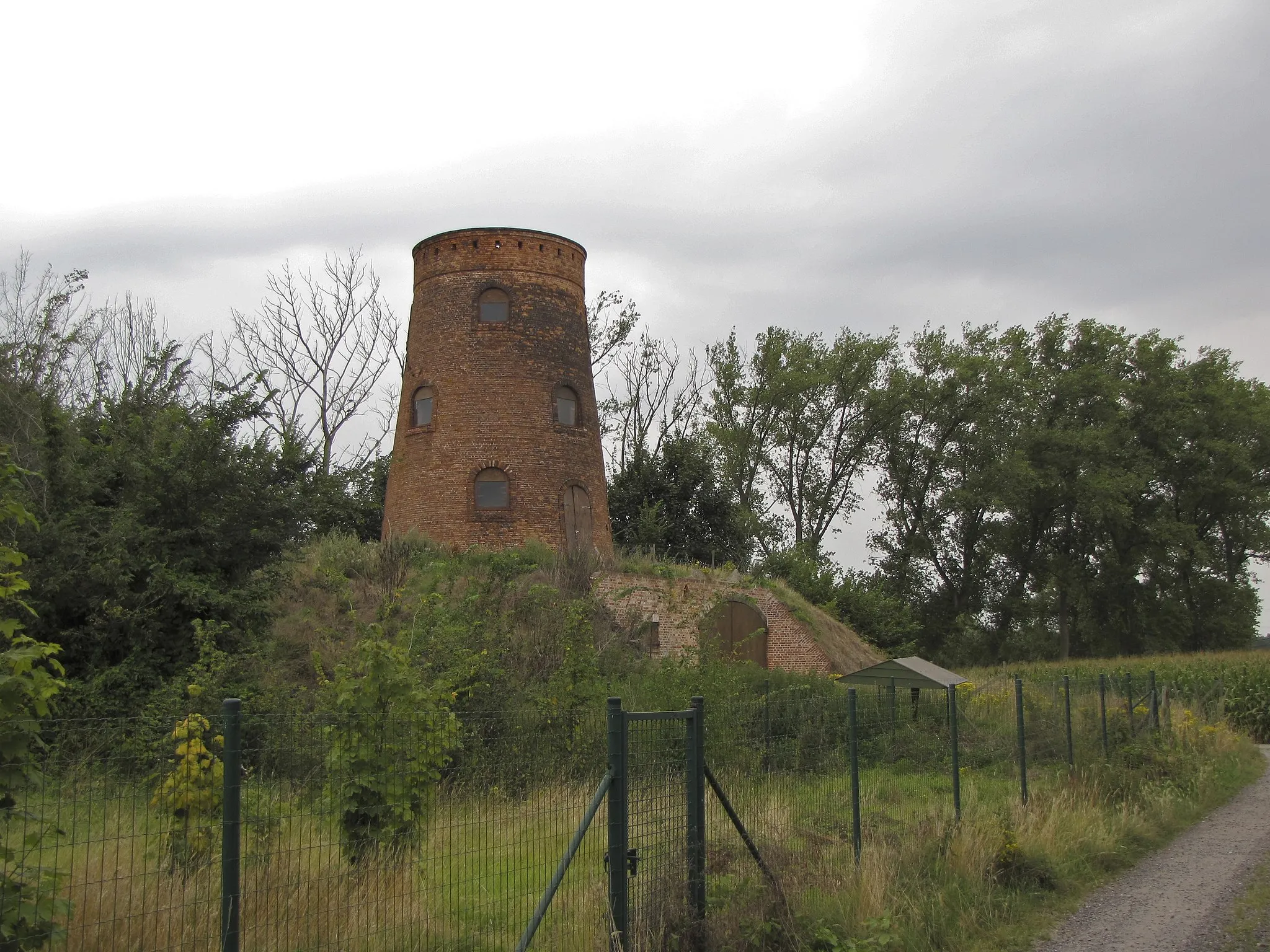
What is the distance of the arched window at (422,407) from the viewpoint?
1048 inches

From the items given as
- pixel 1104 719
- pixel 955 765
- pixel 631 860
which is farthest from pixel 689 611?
pixel 631 860

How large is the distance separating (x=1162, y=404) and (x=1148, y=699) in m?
36.4

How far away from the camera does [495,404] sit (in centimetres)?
2577

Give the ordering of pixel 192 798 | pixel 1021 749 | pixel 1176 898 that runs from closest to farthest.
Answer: pixel 192 798, pixel 1176 898, pixel 1021 749

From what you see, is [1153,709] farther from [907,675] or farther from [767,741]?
[767,741]

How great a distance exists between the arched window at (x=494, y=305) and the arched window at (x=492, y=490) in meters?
3.64

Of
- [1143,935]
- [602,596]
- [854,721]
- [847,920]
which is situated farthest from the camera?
[602,596]

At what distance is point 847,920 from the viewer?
704 centimetres

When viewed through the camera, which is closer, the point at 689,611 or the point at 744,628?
the point at 689,611

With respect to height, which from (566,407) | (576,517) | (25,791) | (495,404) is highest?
(566,407)

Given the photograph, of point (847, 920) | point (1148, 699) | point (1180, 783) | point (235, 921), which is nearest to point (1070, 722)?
point (1180, 783)

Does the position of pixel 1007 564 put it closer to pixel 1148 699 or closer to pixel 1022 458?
pixel 1022 458

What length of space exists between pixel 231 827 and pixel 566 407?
74.3 feet

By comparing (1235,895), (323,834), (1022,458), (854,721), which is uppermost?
(1022,458)
